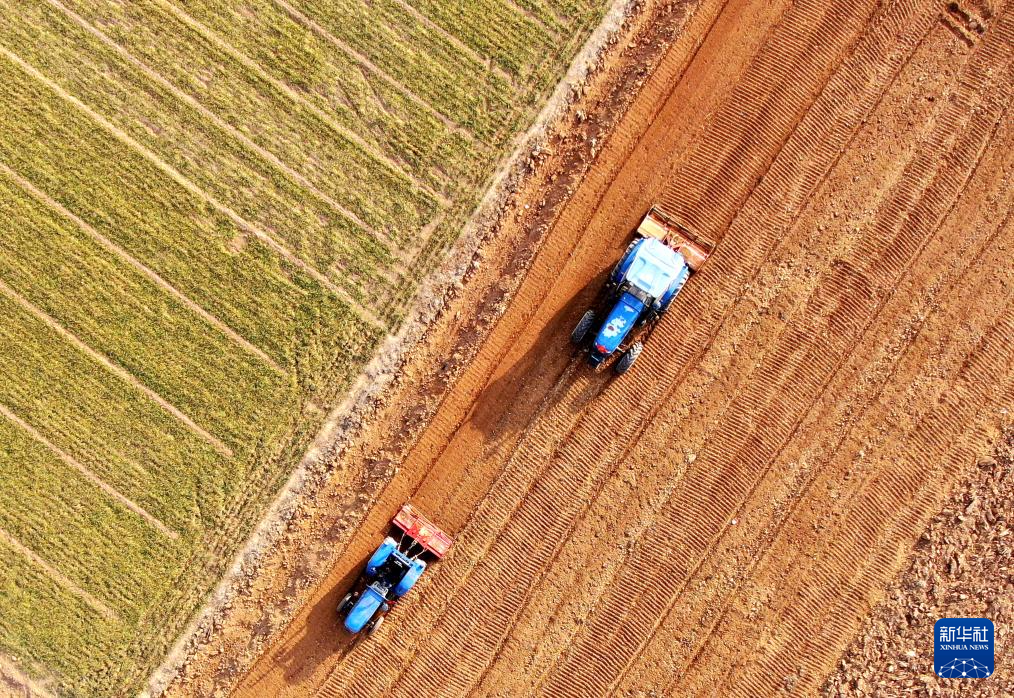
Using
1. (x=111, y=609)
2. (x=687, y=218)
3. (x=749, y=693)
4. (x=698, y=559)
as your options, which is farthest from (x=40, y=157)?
(x=749, y=693)

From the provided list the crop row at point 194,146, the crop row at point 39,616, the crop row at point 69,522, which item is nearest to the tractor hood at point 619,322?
the crop row at point 194,146

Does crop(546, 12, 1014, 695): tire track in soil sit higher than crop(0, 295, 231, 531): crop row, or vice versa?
crop(546, 12, 1014, 695): tire track in soil

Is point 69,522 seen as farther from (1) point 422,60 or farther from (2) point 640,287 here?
(2) point 640,287

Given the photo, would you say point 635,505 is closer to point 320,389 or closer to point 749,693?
point 749,693

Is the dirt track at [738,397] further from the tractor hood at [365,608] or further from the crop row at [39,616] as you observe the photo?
the crop row at [39,616]

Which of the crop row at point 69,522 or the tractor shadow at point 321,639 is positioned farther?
the tractor shadow at point 321,639

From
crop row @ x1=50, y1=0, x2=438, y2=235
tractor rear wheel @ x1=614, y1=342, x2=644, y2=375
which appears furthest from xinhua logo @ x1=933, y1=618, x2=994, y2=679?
crop row @ x1=50, y1=0, x2=438, y2=235

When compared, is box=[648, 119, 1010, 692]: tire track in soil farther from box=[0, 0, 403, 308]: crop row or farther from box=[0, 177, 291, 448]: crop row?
box=[0, 177, 291, 448]: crop row
